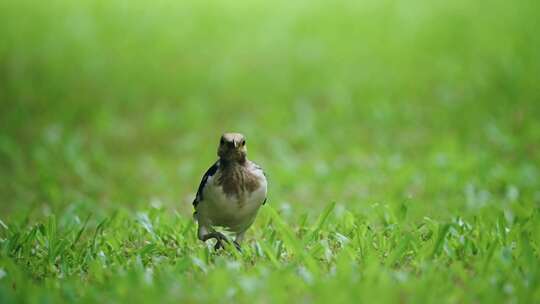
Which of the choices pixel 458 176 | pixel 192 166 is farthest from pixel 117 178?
pixel 458 176

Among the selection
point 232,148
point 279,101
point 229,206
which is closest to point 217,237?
point 229,206

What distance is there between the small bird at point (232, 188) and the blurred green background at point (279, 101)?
187 cm

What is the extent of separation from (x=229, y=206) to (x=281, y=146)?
16.1ft

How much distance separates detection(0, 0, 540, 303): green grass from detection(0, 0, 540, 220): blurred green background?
1.3 inches

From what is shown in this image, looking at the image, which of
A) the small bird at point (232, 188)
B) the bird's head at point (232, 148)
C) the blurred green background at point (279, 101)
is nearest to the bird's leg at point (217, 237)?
the small bird at point (232, 188)

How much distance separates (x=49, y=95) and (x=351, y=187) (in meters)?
4.45

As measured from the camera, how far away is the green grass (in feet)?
12.5

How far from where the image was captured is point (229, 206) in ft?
13.6

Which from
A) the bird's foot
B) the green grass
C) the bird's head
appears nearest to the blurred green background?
the green grass

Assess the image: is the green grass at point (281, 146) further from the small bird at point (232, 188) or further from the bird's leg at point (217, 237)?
the small bird at point (232, 188)

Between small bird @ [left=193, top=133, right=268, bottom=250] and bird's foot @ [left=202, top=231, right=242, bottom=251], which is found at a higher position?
small bird @ [left=193, top=133, right=268, bottom=250]

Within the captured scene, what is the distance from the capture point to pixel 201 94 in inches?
410

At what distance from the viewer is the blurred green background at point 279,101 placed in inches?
304

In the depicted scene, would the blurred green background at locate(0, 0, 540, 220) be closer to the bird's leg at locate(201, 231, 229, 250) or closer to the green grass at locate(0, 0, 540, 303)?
the green grass at locate(0, 0, 540, 303)
